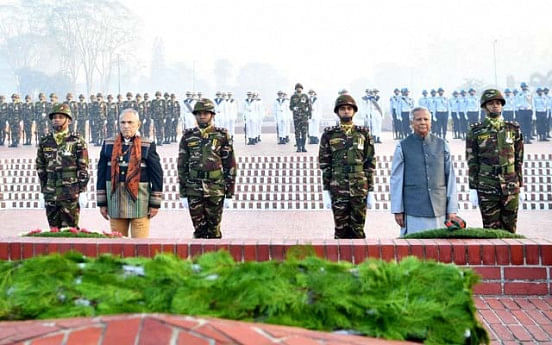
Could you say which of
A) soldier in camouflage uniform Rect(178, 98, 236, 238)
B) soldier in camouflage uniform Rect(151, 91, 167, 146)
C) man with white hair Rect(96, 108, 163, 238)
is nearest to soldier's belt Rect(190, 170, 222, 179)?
soldier in camouflage uniform Rect(178, 98, 236, 238)

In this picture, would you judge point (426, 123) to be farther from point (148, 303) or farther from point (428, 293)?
point (148, 303)

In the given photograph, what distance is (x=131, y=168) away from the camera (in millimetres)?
5234

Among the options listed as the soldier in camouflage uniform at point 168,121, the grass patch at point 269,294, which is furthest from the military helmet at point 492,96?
the soldier in camouflage uniform at point 168,121

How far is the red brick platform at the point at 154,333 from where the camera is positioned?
61.8 inches

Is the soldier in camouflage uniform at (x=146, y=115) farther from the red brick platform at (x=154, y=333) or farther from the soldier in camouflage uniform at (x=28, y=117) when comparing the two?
the red brick platform at (x=154, y=333)

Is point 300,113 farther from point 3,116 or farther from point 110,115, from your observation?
point 3,116

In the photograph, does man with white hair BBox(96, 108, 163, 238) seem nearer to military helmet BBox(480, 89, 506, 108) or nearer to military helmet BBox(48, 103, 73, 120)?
military helmet BBox(48, 103, 73, 120)

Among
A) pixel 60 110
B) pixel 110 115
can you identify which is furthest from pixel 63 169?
pixel 110 115

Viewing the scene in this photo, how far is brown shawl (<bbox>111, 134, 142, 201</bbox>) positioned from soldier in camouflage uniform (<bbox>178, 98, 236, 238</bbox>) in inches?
15.4

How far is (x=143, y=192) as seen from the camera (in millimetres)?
5281

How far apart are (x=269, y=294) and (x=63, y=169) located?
14.3 ft

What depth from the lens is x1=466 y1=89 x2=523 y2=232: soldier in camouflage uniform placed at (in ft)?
17.2

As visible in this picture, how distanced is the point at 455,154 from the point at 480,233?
10903mm

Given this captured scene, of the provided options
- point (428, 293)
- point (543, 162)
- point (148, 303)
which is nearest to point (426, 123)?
point (428, 293)
